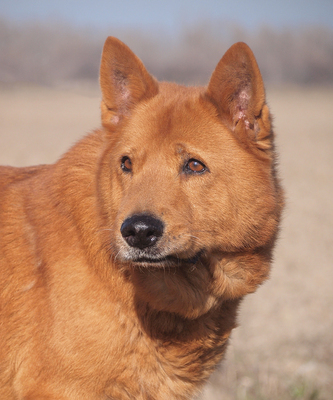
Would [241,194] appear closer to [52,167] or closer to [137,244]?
[137,244]

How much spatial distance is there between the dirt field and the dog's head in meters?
0.97

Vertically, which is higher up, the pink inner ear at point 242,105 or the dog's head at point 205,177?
the pink inner ear at point 242,105

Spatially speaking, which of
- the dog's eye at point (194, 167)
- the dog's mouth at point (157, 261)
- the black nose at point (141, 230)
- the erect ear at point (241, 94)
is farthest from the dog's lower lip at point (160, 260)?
the erect ear at point (241, 94)

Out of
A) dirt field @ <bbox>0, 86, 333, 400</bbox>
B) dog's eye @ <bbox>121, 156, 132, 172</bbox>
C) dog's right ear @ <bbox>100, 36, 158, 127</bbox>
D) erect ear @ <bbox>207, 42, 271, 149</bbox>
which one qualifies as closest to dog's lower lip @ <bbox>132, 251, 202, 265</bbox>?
dog's eye @ <bbox>121, 156, 132, 172</bbox>

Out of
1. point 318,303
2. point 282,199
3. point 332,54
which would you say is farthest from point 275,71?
point 282,199

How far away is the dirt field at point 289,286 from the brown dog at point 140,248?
106 centimetres

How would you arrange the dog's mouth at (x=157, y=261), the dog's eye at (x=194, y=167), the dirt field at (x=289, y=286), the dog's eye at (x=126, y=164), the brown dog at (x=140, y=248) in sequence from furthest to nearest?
1. the dirt field at (x=289, y=286)
2. the dog's eye at (x=126, y=164)
3. the dog's eye at (x=194, y=167)
4. the brown dog at (x=140, y=248)
5. the dog's mouth at (x=157, y=261)

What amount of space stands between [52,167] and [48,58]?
53.2m

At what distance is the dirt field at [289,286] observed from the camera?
5.47 metres

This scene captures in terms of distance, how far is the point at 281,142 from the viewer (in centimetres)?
2231

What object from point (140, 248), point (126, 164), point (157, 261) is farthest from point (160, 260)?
point (126, 164)

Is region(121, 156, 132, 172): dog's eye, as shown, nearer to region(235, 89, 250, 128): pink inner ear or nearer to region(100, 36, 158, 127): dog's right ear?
region(100, 36, 158, 127): dog's right ear

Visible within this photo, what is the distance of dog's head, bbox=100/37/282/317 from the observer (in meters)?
2.99

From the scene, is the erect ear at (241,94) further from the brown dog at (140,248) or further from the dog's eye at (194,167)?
the dog's eye at (194,167)
